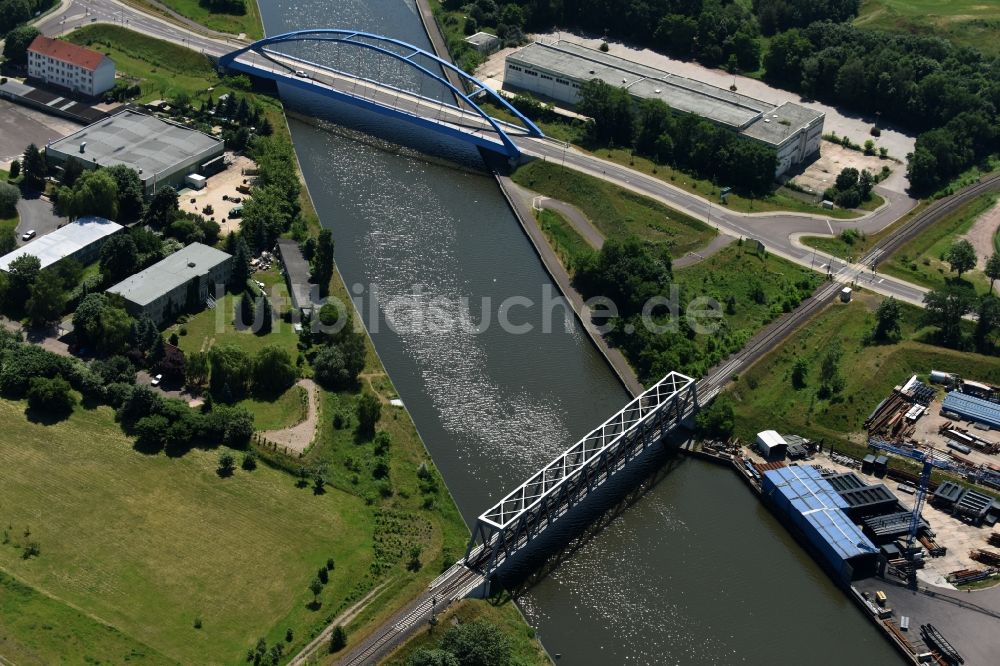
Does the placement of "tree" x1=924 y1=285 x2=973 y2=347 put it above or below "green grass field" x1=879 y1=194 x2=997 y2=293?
above

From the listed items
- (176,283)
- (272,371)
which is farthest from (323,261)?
(272,371)

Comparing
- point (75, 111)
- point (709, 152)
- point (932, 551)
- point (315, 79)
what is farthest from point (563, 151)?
point (932, 551)

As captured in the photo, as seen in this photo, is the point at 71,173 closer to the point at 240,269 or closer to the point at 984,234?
the point at 240,269

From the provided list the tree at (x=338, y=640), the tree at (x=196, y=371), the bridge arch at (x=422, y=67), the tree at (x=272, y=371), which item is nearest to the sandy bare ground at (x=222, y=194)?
the bridge arch at (x=422, y=67)

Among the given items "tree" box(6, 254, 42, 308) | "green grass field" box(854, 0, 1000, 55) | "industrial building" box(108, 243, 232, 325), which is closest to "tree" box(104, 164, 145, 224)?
"industrial building" box(108, 243, 232, 325)

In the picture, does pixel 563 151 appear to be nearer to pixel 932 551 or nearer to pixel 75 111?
pixel 75 111

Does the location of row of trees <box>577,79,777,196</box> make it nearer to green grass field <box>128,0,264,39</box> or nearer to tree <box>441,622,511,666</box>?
green grass field <box>128,0,264,39</box>
